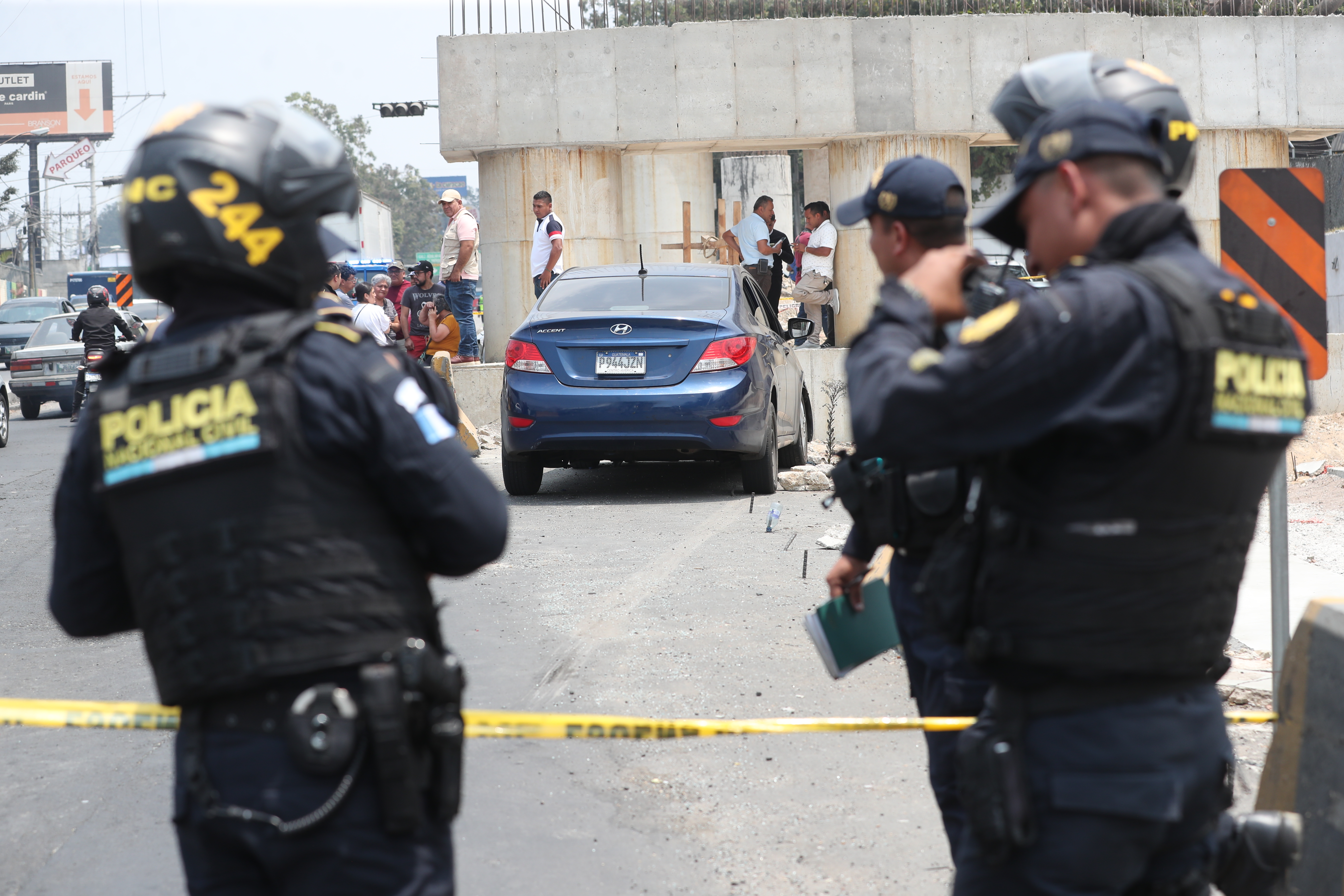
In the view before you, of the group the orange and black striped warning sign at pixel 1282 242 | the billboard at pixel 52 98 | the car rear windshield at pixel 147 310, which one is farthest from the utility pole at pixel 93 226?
the orange and black striped warning sign at pixel 1282 242

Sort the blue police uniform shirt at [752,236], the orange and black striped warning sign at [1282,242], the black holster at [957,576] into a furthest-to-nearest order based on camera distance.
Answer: the blue police uniform shirt at [752,236] → the orange and black striped warning sign at [1282,242] → the black holster at [957,576]

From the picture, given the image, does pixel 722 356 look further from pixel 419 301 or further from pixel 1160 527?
pixel 1160 527

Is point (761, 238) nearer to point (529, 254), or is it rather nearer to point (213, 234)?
→ point (529, 254)

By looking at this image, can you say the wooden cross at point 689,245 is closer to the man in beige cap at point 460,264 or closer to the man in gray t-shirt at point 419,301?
the man in beige cap at point 460,264

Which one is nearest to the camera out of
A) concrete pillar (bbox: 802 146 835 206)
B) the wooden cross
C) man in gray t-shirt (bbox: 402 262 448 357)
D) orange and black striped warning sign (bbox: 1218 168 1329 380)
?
orange and black striped warning sign (bbox: 1218 168 1329 380)

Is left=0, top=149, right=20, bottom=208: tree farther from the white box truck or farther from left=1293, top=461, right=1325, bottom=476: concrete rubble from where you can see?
left=1293, top=461, right=1325, bottom=476: concrete rubble

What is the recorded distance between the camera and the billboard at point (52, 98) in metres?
93.1

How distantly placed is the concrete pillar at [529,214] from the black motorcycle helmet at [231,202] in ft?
46.1

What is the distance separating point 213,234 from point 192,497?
0.39 m

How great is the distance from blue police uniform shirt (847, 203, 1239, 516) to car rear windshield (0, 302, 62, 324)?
102 feet

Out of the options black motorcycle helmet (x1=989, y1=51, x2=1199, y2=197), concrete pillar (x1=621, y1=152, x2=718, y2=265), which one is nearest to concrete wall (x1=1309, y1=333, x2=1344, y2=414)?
concrete pillar (x1=621, y1=152, x2=718, y2=265)

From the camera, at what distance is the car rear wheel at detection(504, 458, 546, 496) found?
1048 centimetres

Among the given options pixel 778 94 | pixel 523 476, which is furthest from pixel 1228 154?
pixel 523 476

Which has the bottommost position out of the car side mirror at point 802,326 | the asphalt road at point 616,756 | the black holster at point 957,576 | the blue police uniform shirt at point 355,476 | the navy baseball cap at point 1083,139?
the asphalt road at point 616,756
